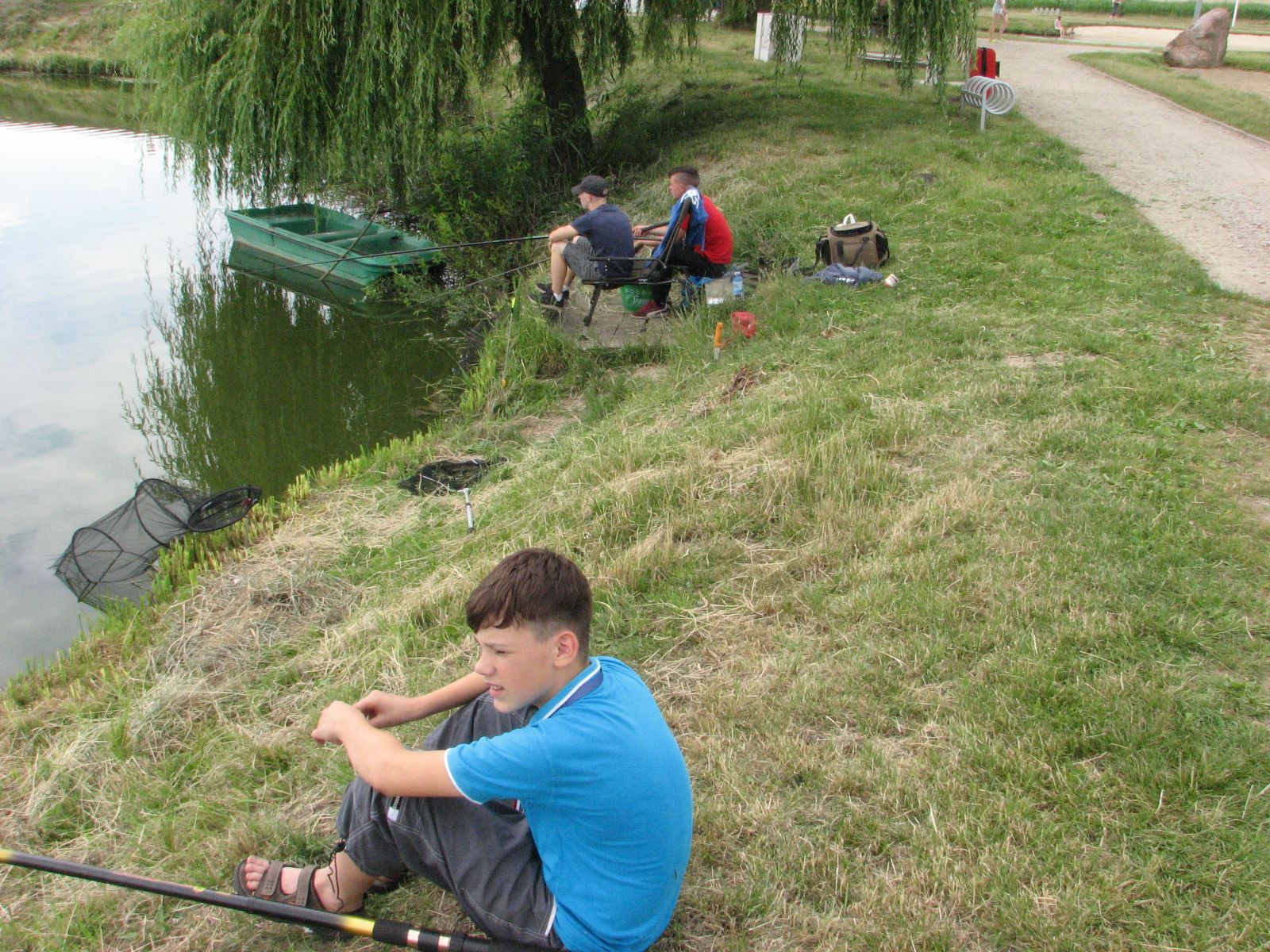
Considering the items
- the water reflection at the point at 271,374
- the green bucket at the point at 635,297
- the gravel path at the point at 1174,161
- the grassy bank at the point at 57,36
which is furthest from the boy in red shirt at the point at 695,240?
the grassy bank at the point at 57,36

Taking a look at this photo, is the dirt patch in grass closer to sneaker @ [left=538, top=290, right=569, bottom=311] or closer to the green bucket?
the green bucket

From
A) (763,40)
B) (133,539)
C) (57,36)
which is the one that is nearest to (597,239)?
(133,539)

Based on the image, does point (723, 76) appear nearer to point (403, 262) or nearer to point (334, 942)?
point (403, 262)

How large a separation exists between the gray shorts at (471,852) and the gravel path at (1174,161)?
273 inches

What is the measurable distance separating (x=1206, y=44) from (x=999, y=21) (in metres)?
5.55

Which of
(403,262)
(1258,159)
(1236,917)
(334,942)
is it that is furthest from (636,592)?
(1258,159)

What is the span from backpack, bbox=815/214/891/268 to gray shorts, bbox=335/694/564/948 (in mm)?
6772

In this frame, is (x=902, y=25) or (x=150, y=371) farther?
(x=902, y=25)

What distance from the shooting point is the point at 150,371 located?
10.7 meters

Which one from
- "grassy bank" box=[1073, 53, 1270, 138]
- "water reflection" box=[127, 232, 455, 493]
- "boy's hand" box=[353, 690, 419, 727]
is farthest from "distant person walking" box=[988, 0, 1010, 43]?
"boy's hand" box=[353, 690, 419, 727]

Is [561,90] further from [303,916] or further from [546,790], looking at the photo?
[546,790]

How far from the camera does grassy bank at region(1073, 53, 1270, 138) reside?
1417 cm

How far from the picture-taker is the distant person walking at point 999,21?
75.8 feet

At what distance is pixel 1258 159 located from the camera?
1178 cm
